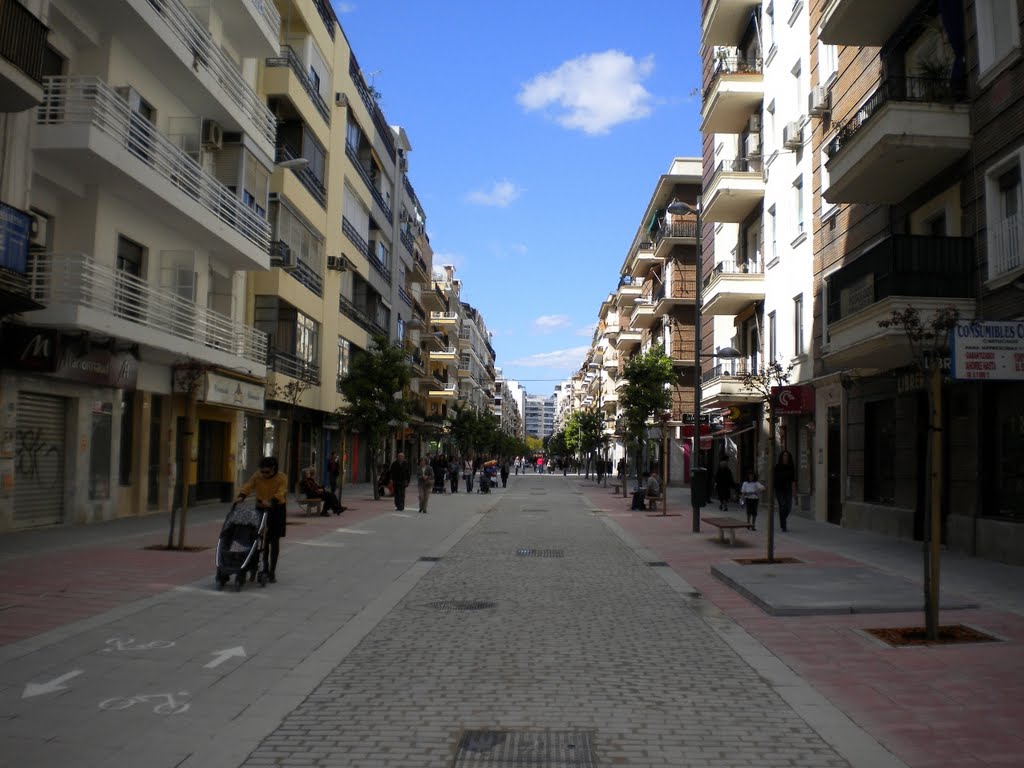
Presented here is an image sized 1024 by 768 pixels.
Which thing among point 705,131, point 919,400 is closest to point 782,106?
point 705,131

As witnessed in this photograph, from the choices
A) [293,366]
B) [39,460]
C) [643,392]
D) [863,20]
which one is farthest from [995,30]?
[293,366]

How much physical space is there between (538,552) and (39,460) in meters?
9.69

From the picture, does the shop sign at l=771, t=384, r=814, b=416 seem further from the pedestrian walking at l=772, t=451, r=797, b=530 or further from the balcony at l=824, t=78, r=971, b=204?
the balcony at l=824, t=78, r=971, b=204

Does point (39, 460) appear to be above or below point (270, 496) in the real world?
above

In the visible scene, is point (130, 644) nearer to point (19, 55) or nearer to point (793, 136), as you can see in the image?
point (19, 55)

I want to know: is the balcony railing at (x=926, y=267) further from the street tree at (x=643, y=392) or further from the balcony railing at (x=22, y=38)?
the street tree at (x=643, y=392)

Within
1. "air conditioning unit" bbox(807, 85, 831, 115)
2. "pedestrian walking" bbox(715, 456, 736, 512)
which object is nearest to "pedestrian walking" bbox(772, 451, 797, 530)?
"pedestrian walking" bbox(715, 456, 736, 512)

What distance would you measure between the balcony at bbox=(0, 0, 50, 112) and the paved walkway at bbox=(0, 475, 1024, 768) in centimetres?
688

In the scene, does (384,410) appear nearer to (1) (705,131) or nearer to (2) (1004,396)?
(1) (705,131)

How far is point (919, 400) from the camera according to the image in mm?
18078

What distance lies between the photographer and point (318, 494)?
953 inches

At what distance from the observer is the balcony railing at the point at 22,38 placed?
1337 centimetres

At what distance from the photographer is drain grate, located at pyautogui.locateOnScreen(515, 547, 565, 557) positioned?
1637 centimetres

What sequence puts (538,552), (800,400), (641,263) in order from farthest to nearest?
1. (641,263)
2. (800,400)
3. (538,552)
